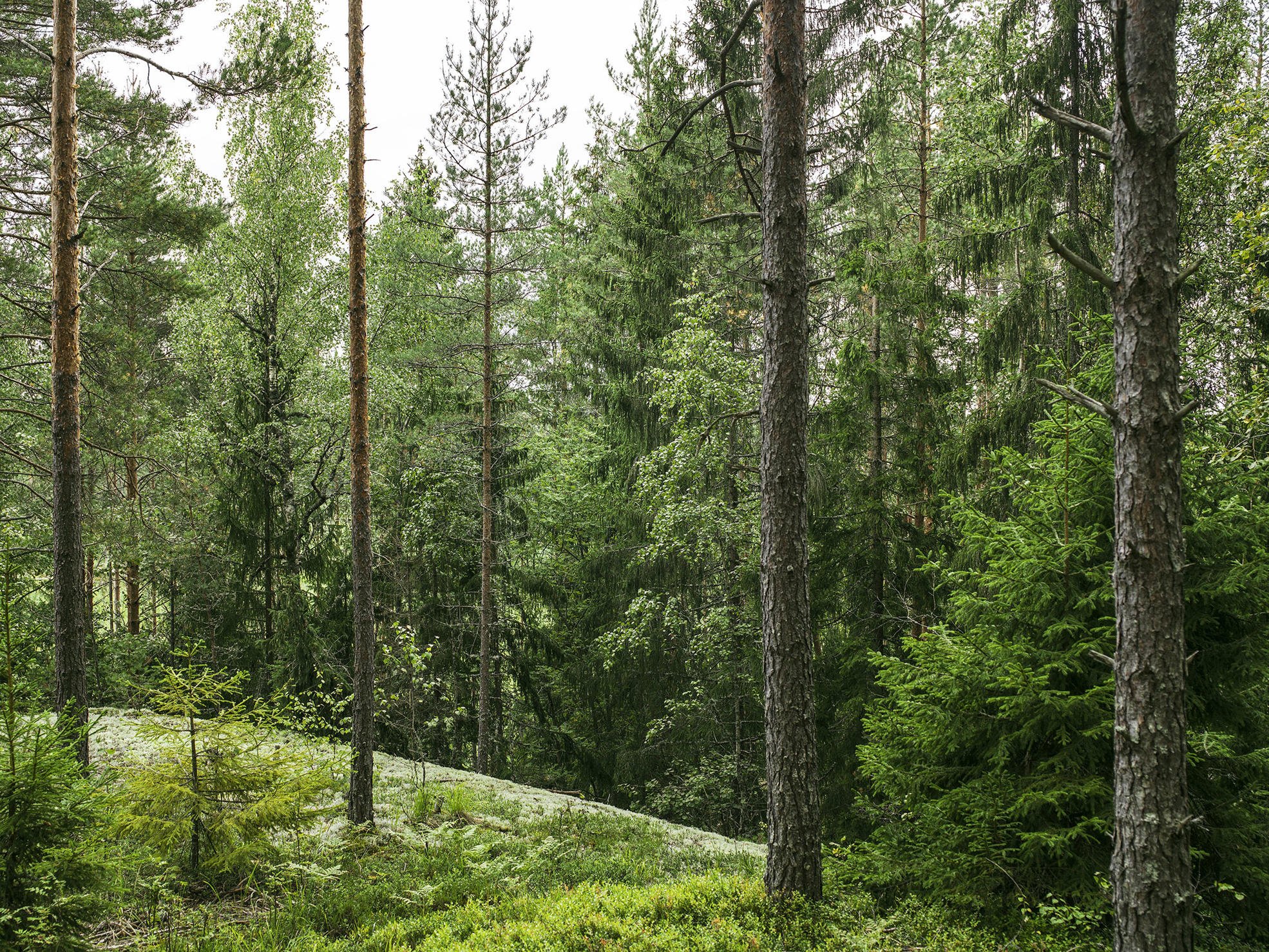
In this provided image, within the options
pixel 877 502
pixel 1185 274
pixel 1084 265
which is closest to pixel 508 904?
pixel 1084 265

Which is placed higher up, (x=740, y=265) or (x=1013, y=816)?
(x=740, y=265)

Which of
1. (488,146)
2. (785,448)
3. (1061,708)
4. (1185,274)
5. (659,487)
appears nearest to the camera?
(1185,274)

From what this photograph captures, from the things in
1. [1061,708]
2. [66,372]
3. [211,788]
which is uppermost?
[66,372]

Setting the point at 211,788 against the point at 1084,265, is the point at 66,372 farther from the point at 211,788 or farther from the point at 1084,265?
the point at 1084,265

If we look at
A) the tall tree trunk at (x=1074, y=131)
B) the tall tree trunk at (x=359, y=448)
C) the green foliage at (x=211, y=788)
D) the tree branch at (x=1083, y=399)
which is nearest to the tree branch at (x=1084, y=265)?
the tree branch at (x=1083, y=399)

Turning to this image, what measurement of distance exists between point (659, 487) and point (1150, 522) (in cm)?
909

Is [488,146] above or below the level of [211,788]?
above

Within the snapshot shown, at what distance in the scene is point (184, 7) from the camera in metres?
10.2

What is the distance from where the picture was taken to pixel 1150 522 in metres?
3.55

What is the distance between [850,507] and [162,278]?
44.2 feet

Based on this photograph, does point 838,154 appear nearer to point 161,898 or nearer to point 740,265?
point 740,265

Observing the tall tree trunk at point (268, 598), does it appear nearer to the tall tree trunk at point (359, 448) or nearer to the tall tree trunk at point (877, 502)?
the tall tree trunk at point (359, 448)

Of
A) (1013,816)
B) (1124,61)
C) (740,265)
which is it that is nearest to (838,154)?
(740,265)

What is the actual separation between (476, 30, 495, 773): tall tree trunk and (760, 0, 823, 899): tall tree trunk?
9.27 m
